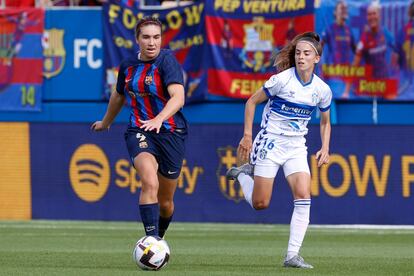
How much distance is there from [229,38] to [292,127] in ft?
36.1

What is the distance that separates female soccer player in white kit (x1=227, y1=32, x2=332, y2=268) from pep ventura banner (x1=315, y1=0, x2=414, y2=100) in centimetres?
1034

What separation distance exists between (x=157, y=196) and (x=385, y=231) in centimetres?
661

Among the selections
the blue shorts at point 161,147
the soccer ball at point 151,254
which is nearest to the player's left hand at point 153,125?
the blue shorts at point 161,147

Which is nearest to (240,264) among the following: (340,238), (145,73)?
(145,73)

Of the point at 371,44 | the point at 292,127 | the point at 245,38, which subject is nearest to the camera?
the point at 292,127

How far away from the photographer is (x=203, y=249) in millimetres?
13141

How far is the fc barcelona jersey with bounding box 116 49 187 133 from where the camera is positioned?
10.6m

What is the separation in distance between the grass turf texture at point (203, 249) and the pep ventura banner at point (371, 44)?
397cm

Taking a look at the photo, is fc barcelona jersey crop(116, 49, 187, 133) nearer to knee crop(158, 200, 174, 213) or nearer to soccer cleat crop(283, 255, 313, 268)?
knee crop(158, 200, 174, 213)

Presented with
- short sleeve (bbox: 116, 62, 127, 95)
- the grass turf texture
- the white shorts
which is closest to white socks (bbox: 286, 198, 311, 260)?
the grass turf texture

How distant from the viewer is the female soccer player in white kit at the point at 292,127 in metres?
10.4

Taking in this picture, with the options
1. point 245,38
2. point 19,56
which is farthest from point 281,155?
point 19,56

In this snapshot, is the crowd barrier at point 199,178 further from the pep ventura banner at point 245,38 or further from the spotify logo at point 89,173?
the pep ventura banner at point 245,38

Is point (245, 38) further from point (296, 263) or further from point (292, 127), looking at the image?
point (296, 263)
